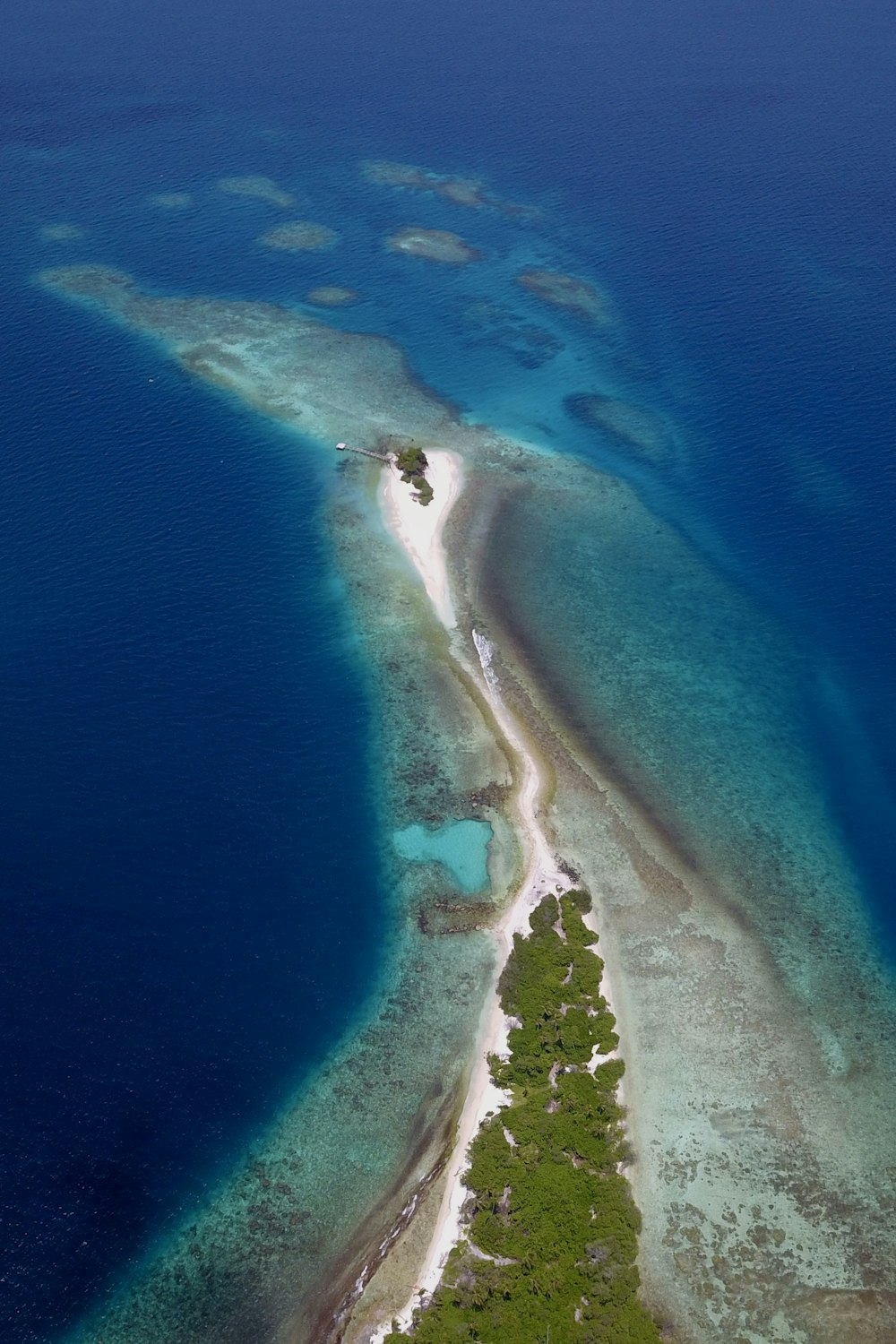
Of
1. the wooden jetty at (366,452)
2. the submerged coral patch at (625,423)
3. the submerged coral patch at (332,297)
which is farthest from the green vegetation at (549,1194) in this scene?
the submerged coral patch at (332,297)

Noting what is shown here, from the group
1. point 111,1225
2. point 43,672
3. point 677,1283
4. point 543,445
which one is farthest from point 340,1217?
point 543,445

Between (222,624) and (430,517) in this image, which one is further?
(430,517)

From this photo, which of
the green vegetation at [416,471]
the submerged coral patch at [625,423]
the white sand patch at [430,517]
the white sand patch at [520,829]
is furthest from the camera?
the submerged coral patch at [625,423]

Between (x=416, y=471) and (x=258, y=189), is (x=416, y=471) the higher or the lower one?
the lower one

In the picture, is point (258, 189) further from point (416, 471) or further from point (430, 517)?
point (430, 517)

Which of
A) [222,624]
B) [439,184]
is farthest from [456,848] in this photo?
[439,184]

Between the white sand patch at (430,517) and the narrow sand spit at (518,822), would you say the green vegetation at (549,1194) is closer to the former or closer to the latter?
the narrow sand spit at (518,822)
